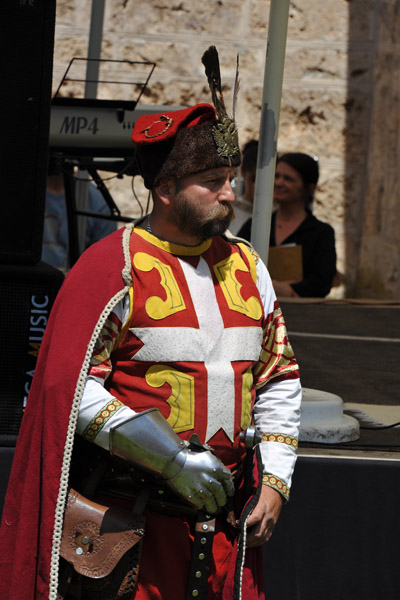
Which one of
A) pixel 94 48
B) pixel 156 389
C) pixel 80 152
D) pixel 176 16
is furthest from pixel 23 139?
pixel 176 16

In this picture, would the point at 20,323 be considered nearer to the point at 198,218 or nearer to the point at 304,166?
the point at 198,218

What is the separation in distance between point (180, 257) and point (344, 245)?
471 centimetres

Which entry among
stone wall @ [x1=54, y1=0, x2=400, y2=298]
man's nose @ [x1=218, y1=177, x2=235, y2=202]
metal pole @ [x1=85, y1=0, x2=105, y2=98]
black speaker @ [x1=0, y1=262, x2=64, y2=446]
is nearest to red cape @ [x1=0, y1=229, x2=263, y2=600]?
man's nose @ [x1=218, y1=177, x2=235, y2=202]

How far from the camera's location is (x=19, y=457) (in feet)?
6.36

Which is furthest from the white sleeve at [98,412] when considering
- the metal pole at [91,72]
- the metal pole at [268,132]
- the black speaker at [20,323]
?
the metal pole at [91,72]

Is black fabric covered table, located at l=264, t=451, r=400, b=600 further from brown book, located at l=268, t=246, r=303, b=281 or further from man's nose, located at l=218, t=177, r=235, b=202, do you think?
brown book, located at l=268, t=246, r=303, b=281

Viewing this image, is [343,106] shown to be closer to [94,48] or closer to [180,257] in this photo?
[94,48]

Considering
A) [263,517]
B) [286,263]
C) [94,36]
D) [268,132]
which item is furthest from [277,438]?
[94,36]

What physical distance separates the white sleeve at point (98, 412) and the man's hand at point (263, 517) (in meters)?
0.35

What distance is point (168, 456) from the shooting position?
1801 mm

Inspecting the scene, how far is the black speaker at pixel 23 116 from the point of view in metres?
2.42

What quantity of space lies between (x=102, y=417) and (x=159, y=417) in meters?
0.11

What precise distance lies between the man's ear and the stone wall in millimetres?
4474

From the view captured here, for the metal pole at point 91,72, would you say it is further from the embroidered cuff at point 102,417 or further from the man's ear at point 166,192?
the embroidered cuff at point 102,417
